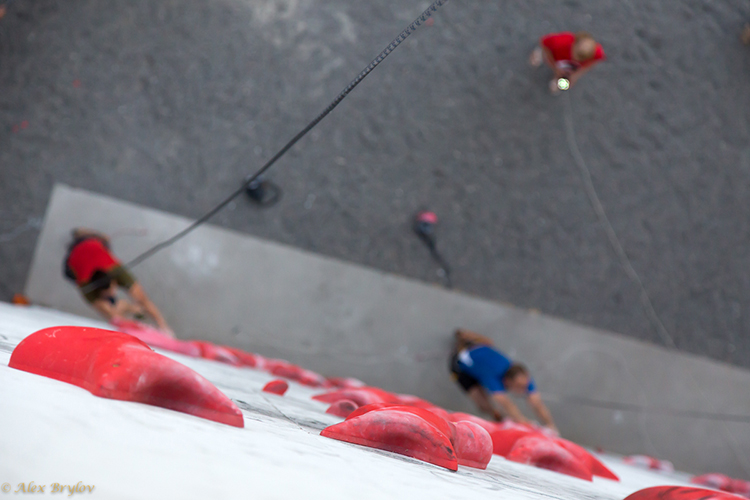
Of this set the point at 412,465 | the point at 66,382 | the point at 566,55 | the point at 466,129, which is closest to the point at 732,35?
the point at 566,55

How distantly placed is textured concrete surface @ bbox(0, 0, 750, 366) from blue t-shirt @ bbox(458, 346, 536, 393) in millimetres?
369

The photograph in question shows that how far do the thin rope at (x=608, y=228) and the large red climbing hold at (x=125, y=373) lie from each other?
3.01 m

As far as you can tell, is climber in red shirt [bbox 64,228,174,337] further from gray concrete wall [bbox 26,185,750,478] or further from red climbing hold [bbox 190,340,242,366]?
red climbing hold [bbox 190,340,242,366]

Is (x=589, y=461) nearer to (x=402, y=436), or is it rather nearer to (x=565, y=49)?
(x=402, y=436)

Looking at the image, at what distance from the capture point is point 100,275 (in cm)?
270

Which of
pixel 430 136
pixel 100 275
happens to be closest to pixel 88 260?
pixel 100 275

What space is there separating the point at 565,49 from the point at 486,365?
1.78m

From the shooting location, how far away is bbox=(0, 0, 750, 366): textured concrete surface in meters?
2.81

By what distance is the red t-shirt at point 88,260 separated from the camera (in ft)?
8.75

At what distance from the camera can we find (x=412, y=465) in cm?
68

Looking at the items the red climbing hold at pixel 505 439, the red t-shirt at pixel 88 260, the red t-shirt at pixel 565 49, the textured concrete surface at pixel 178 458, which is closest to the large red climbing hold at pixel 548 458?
the red climbing hold at pixel 505 439

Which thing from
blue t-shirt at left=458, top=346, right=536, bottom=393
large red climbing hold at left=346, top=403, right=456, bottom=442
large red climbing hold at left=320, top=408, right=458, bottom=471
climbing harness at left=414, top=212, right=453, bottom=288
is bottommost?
large red climbing hold at left=320, top=408, right=458, bottom=471

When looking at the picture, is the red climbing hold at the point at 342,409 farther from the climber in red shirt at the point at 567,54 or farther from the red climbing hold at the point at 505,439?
the climber in red shirt at the point at 567,54

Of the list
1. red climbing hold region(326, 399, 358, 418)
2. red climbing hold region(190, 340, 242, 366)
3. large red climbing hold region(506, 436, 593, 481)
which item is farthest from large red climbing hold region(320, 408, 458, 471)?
red climbing hold region(190, 340, 242, 366)
